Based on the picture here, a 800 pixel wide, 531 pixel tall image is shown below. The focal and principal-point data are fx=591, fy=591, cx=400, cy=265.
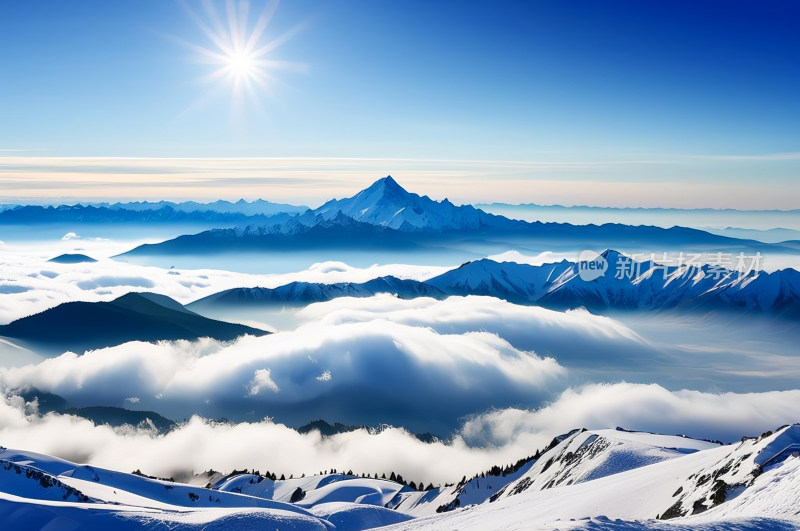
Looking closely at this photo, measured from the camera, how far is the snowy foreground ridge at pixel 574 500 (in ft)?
210

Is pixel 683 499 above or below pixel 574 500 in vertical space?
above

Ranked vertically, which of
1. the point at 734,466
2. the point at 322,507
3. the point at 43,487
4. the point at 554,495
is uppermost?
the point at 734,466

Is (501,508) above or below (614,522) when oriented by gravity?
below

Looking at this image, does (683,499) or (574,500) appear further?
(574,500)

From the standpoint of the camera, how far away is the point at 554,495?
349 feet

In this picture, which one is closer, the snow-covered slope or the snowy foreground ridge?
the snow-covered slope

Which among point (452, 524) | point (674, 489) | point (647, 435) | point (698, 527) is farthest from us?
point (647, 435)

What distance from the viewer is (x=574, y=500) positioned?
3821 inches

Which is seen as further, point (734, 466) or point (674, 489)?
point (674, 489)

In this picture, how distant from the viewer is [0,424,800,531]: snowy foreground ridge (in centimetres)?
6412

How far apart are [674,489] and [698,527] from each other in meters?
50.1

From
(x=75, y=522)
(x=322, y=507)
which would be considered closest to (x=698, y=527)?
(x=75, y=522)

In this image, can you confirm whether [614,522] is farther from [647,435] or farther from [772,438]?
[647,435]

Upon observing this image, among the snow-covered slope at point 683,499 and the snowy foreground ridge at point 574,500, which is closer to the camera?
the snow-covered slope at point 683,499
